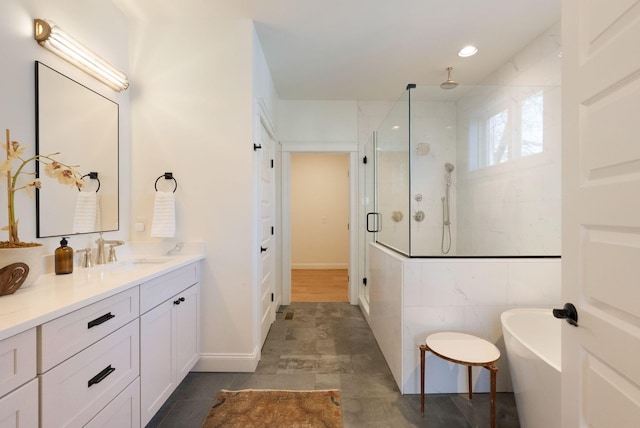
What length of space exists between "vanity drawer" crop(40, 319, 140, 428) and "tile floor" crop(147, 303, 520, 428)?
1.96 feet

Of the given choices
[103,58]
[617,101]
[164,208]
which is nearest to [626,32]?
[617,101]

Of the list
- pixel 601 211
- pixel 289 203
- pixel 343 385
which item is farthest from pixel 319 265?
pixel 601 211

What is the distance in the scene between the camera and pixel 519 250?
6.57 feet

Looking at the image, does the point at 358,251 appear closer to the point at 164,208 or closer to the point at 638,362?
the point at 164,208

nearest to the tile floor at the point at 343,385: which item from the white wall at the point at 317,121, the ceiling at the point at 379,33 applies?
the white wall at the point at 317,121

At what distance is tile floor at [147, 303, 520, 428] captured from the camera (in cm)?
163

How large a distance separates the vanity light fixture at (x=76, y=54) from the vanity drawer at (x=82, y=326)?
1.35m

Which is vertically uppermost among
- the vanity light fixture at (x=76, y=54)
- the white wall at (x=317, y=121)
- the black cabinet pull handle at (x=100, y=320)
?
the white wall at (x=317, y=121)

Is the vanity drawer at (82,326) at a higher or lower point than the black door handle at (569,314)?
lower

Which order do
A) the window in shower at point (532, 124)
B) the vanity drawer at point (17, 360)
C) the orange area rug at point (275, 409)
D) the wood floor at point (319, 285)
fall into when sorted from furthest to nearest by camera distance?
the wood floor at point (319, 285) < the window in shower at point (532, 124) < the orange area rug at point (275, 409) < the vanity drawer at point (17, 360)

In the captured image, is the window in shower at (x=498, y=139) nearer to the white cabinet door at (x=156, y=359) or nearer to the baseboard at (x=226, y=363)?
the baseboard at (x=226, y=363)

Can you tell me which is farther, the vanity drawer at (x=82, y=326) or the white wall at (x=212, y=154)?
the white wall at (x=212, y=154)

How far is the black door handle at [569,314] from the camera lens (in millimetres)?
834

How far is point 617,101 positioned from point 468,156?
98.1 inches
